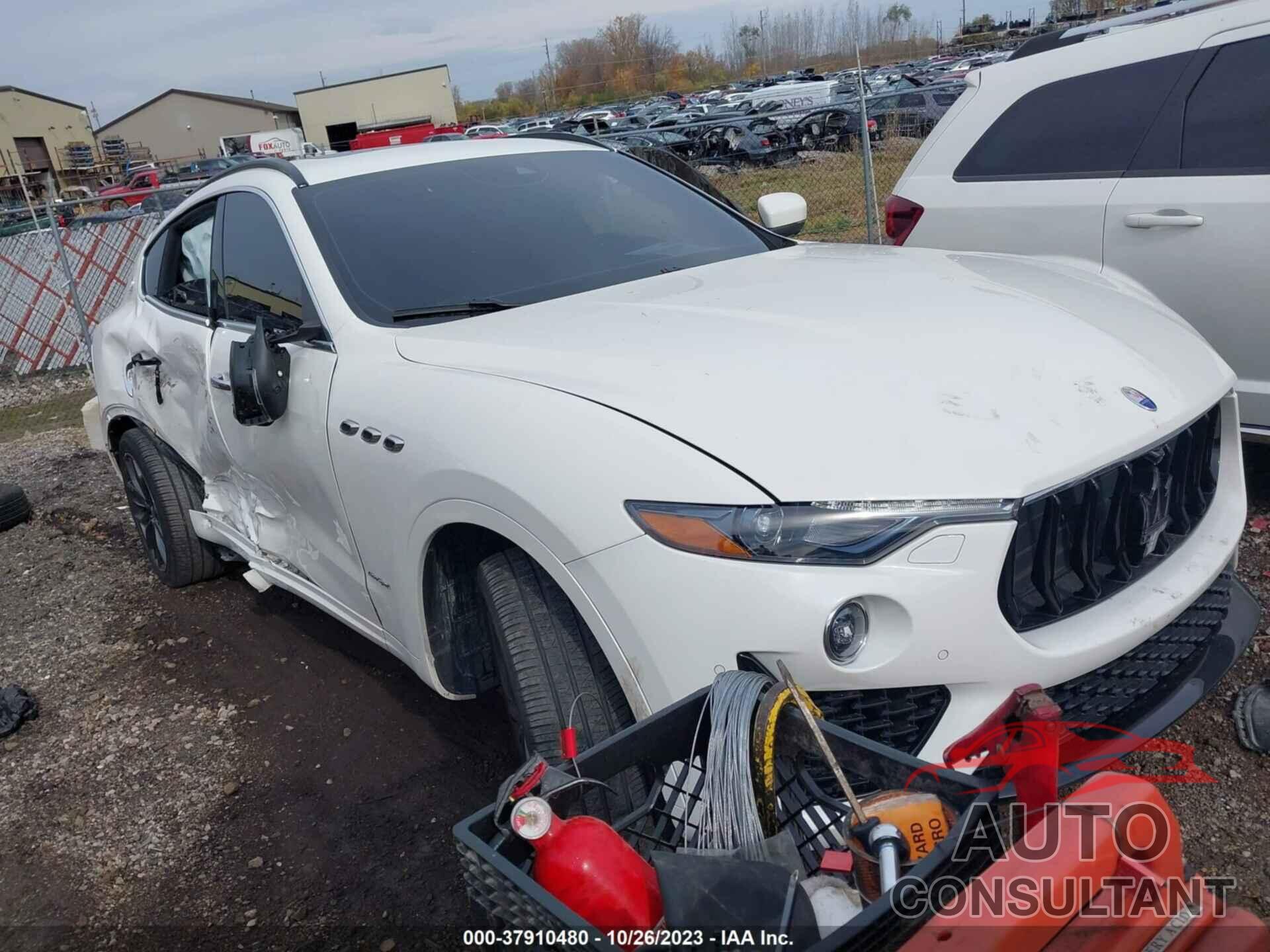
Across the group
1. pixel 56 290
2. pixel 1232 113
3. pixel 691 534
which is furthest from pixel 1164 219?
pixel 56 290

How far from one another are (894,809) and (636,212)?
2543 millimetres

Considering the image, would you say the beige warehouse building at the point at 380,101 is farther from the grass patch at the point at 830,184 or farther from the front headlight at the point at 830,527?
the front headlight at the point at 830,527

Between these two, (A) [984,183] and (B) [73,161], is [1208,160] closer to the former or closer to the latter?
(A) [984,183]

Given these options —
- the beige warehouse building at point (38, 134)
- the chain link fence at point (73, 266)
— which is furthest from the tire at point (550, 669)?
the beige warehouse building at point (38, 134)

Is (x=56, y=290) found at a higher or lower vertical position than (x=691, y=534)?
lower

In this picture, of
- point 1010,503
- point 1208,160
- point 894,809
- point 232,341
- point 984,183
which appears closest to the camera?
point 894,809

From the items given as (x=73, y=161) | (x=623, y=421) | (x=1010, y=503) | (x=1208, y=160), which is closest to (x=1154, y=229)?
(x=1208, y=160)

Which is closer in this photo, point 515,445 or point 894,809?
Result: point 894,809

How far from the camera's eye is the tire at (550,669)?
2.16m

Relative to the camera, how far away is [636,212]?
3.54m

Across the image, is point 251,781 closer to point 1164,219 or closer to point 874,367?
point 874,367

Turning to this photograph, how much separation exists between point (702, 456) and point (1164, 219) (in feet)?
9.41

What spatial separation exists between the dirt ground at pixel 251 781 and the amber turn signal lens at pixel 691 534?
1255 mm

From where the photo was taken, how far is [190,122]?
69188 millimetres
